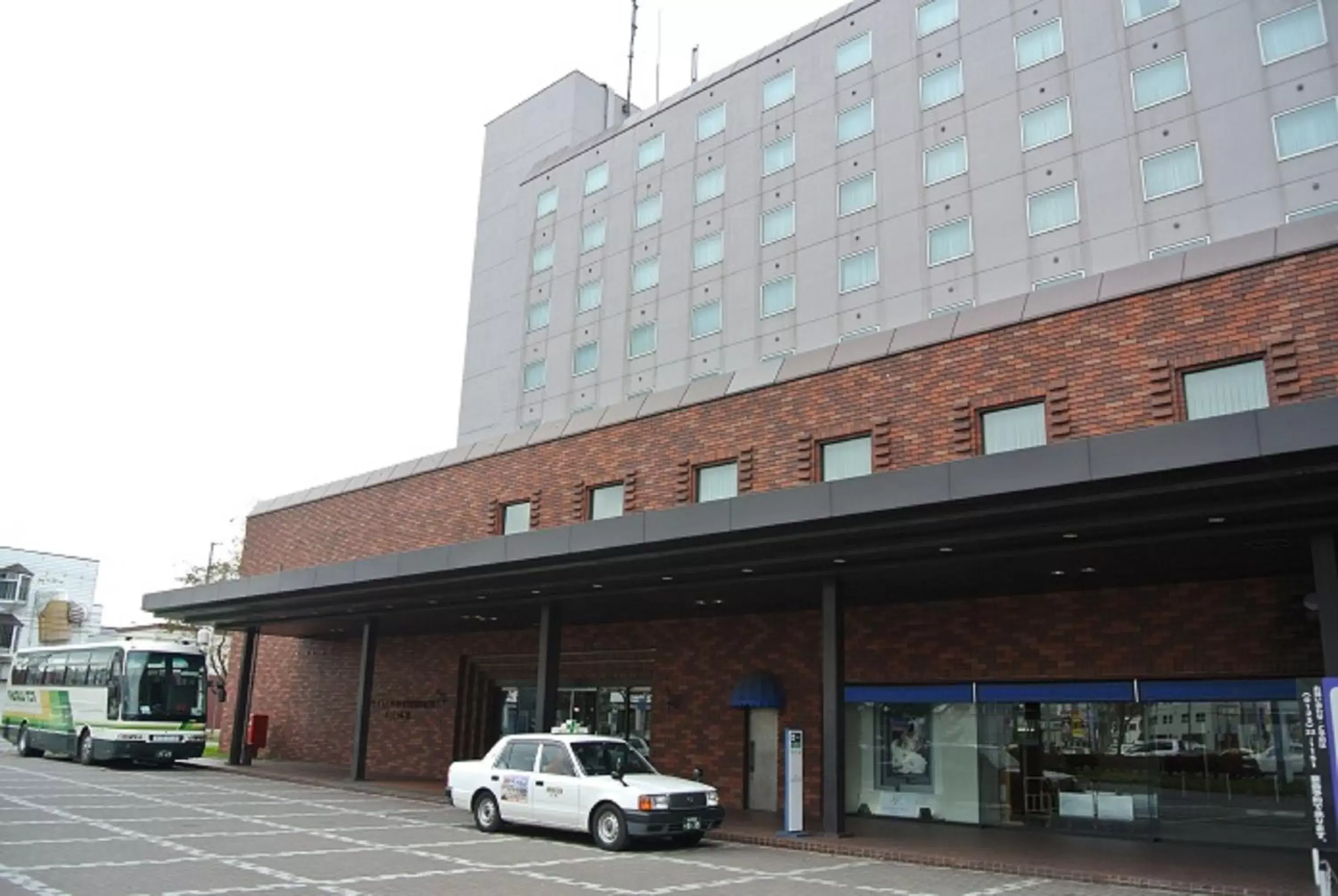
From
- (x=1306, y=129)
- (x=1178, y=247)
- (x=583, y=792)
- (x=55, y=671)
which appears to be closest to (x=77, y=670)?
(x=55, y=671)

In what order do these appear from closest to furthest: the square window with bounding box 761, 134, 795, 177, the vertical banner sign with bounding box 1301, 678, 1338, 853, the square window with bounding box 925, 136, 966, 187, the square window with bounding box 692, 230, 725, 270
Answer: the vertical banner sign with bounding box 1301, 678, 1338, 853 < the square window with bounding box 925, 136, 966, 187 < the square window with bounding box 761, 134, 795, 177 < the square window with bounding box 692, 230, 725, 270

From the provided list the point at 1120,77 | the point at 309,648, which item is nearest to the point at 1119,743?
the point at 1120,77

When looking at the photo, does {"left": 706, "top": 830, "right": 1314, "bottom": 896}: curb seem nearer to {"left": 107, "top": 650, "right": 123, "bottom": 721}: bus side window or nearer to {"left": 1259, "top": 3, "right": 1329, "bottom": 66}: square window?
{"left": 107, "top": 650, "right": 123, "bottom": 721}: bus side window

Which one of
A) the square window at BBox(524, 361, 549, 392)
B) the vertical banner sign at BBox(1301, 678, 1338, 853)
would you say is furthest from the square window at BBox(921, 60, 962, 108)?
the vertical banner sign at BBox(1301, 678, 1338, 853)

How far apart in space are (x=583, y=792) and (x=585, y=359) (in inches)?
975

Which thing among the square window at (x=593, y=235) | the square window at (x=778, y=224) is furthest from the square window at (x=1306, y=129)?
the square window at (x=593, y=235)

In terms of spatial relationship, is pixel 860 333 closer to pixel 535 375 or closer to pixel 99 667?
pixel 535 375

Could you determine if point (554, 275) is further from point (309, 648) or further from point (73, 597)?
point (73, 597)

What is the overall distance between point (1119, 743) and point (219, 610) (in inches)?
883

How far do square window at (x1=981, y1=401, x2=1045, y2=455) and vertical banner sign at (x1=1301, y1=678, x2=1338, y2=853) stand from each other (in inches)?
267

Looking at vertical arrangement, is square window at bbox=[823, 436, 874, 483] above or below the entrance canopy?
above

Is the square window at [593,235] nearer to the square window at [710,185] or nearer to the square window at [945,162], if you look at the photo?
the square window at [710,185]

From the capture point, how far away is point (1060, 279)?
25656mm

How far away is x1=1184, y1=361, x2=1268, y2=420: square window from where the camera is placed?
14.4m
